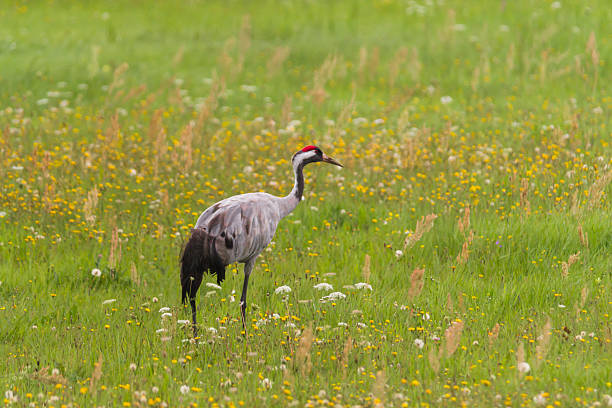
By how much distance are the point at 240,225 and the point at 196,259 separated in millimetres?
473

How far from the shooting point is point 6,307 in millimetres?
6812

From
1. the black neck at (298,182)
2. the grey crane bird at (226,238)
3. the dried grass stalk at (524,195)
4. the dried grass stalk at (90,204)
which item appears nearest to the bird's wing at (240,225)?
the grey crane bird at (226,238)

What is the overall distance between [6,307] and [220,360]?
2326 millimetres

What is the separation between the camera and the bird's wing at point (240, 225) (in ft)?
20.6

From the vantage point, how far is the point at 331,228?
8.59 m

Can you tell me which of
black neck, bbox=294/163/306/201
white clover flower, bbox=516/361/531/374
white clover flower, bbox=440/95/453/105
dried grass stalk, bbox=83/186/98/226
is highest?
black neck, bbox=294/163/306/201

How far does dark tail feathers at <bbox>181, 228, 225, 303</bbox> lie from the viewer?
20.3 ft

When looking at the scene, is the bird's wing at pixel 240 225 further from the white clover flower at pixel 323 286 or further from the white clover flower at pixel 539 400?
the white clover flower at pixel 539 400

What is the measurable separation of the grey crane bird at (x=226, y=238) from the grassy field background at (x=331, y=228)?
16.8 inches

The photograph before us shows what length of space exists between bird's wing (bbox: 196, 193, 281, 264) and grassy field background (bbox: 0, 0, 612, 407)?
63 centimetres

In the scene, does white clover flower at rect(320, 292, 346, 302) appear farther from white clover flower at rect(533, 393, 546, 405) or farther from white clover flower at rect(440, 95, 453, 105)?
white clover flower at rect(440, 95, 453, 105)

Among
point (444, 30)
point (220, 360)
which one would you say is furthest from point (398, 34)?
point (220, 360)

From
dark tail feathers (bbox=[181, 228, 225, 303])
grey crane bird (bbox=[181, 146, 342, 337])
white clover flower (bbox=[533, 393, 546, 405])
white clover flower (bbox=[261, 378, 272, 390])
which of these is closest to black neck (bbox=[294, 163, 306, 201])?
grey crane bird (bbox=[181, 146, 342, 337])

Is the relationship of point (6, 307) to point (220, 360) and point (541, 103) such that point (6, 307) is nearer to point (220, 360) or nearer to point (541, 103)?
point (220, 360)
